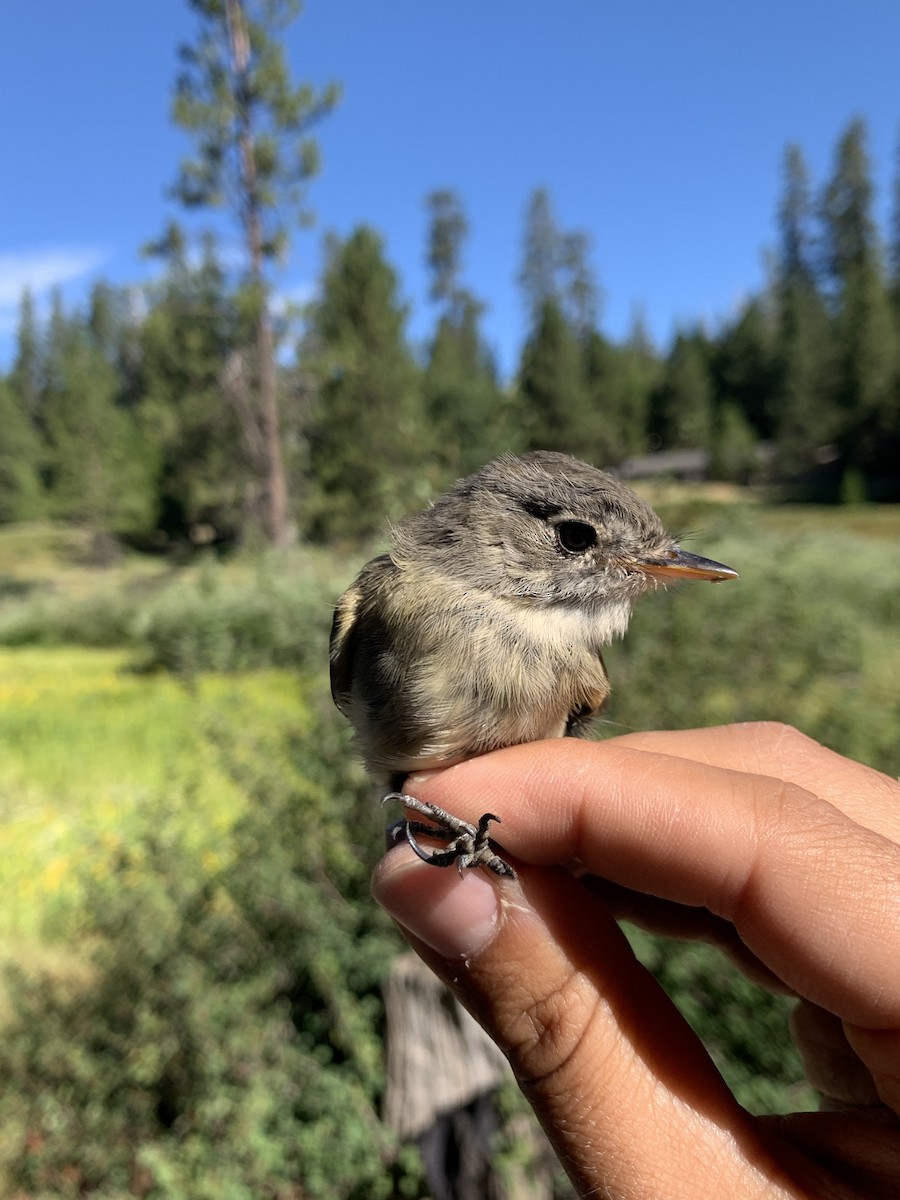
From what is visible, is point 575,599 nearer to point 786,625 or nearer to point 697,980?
point 697,980

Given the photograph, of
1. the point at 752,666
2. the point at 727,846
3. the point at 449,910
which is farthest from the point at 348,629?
the point at 752,666

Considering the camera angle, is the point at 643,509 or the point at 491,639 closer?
the point at 491,639

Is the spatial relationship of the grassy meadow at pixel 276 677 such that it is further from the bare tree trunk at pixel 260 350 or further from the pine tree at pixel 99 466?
the pine tree at pixel 99 466

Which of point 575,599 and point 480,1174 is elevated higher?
point 575,599

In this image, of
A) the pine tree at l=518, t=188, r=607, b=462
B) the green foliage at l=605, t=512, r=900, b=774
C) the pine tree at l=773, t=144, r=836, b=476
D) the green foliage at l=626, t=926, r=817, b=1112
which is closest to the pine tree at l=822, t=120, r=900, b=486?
the pine tree at l=773, t=144, r=836, b=476

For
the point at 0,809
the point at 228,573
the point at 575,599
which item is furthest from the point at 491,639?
the point at 228,573

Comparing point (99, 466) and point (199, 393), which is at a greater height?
point (199, 393)

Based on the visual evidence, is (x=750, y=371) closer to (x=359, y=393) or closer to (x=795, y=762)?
(x=359, y=393)

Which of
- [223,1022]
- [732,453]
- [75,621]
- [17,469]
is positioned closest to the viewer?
[223,1022]
